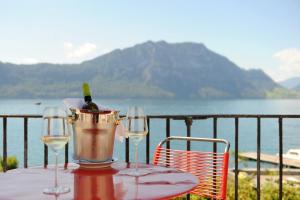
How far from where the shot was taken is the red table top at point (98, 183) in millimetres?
1261

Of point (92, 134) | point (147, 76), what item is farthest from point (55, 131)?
point (147, 76)

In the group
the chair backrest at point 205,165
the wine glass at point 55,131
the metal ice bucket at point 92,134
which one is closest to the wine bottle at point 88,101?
the metal ice bucket at point 92,134

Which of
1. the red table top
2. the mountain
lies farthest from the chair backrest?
the mountain

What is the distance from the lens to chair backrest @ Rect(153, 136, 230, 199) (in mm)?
2064

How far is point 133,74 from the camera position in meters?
128

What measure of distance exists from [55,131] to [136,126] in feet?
1.30

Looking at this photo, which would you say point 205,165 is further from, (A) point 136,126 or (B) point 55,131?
(B) point 55,131

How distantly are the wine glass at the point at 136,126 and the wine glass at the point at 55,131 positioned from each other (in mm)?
327

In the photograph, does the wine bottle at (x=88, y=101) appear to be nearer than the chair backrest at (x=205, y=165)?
Yes

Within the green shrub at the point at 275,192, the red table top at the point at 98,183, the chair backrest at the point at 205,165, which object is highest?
the red table top at the point at 98,183

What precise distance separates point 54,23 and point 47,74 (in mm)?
28575

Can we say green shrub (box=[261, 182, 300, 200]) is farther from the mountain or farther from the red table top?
the mountain

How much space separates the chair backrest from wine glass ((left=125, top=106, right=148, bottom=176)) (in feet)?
1.86

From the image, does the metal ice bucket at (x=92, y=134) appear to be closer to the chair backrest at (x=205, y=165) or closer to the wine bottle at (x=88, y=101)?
the wine bottle at (x=88, y=101)
